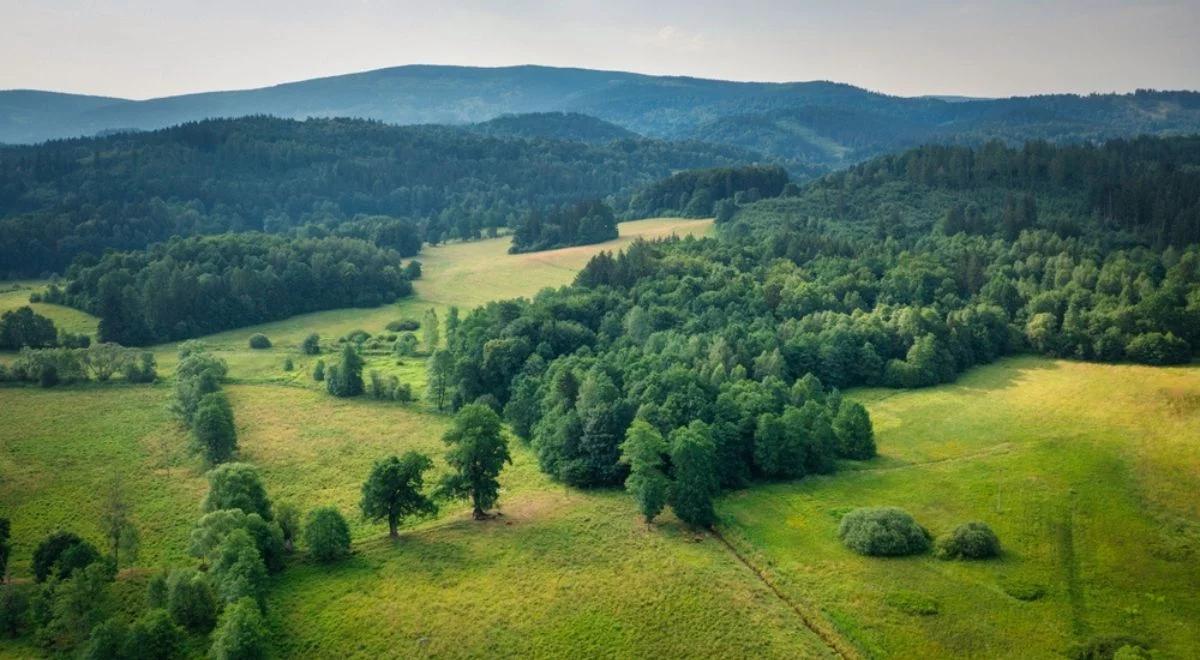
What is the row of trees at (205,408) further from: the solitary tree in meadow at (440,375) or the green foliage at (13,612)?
the green foliage at (13,612)

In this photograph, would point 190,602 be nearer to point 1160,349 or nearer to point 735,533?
point 735,533

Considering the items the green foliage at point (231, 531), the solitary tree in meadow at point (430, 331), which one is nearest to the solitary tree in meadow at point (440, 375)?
the solitary tree in meadow at point (430, 331)

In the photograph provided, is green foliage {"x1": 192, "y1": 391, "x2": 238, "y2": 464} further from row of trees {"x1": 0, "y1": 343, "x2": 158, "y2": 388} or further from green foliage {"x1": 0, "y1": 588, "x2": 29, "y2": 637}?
row of trees {"x1": 0, "y1": 343, "x2": 158, "y2": 388}

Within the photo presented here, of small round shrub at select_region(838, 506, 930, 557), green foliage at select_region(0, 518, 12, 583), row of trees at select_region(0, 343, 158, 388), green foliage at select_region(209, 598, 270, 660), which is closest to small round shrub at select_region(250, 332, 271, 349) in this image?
row of trees at select_region(0, 343, 158, 388)

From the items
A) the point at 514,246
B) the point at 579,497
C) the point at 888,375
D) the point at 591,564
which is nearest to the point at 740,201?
the point at 514,246

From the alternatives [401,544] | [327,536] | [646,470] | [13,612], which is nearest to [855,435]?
[646,470]
